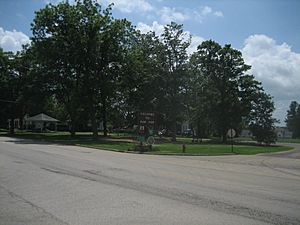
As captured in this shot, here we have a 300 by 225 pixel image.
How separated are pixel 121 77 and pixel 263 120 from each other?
2670 centimetres

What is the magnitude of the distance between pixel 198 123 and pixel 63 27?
3232 cm

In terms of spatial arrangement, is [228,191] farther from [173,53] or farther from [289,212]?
[173,53]

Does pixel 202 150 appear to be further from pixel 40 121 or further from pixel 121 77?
pixel 40 121

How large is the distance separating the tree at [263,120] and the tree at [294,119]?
76.1 m

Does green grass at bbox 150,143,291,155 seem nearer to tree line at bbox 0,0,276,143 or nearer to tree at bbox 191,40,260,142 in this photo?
tree line at bbox 0,0,276,143

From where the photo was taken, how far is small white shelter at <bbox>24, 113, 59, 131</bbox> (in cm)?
8656

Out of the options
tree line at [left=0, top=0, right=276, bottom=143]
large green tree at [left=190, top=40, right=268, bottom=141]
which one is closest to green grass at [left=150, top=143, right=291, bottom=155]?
tree line at [left=0, top=0, right=276, bottom=143]

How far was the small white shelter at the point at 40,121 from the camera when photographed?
284 feet

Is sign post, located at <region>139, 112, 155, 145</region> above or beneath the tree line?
beneath

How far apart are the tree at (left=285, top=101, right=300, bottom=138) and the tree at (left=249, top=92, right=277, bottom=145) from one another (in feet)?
250

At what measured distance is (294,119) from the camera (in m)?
145

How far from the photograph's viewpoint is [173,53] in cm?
6406

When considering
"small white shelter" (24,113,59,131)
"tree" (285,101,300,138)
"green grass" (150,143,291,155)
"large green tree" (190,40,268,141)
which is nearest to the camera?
"green grass" (150,143,291,155)

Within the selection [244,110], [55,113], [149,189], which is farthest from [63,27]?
[55,113]
